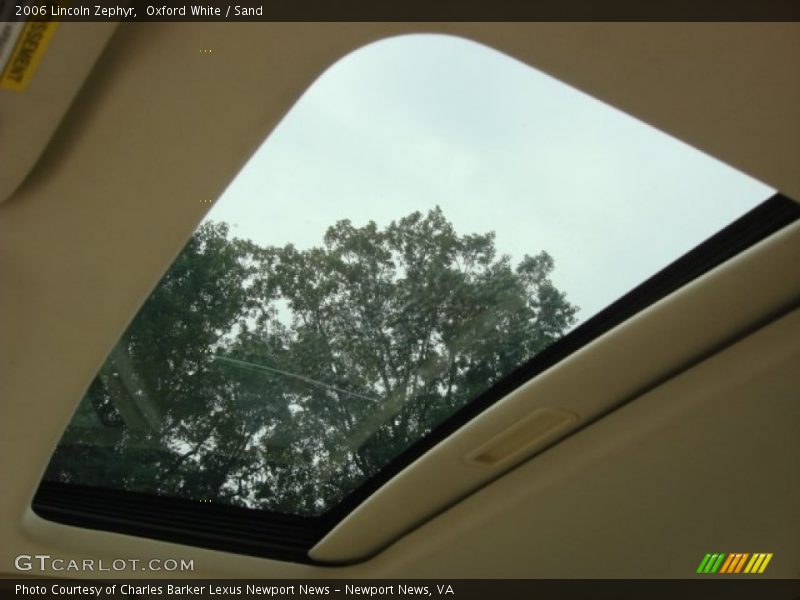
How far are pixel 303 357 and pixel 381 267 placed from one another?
16.7 inches

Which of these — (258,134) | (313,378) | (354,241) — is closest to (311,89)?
(258,134)

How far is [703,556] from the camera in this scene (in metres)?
2.69

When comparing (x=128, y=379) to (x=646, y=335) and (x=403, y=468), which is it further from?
(x=646, y=335)

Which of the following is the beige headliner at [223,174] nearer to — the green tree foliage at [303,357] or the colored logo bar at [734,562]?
the colored logo bar at [734,562]

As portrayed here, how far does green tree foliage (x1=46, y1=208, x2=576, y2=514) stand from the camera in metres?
2.22

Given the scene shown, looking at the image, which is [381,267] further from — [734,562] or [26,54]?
[734,562]

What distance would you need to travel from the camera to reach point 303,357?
7.96 feet

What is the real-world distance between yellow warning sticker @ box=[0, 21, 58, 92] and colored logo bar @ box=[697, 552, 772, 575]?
261 centimetres

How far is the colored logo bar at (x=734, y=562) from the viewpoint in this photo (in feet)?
8.63
